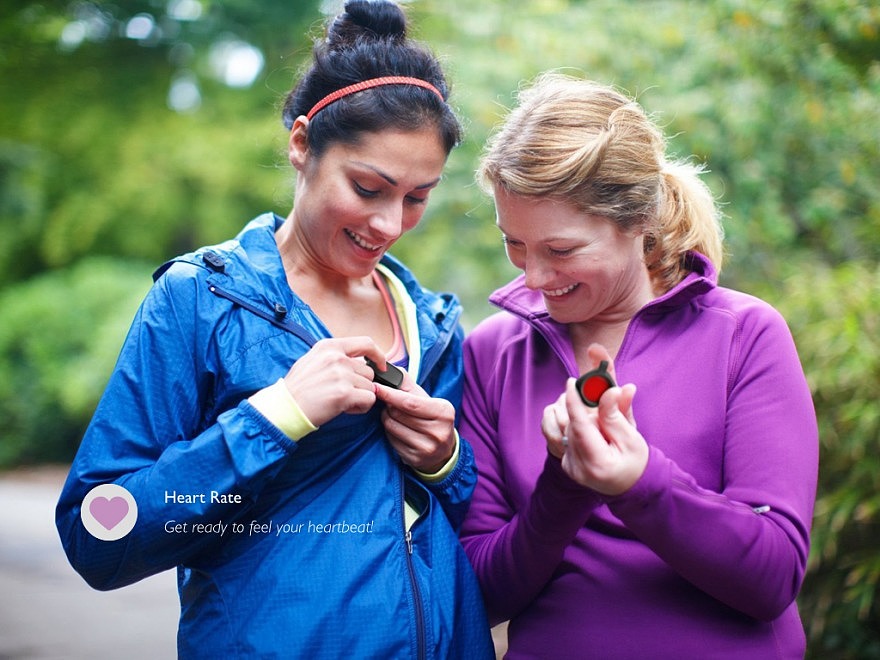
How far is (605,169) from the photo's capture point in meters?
2.10

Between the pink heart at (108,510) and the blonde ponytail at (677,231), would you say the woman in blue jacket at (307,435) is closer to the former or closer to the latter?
the pink heart at (108,510)

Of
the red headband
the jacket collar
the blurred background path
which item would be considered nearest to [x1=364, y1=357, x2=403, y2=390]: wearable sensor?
the jacket collar

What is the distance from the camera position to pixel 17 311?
874cm

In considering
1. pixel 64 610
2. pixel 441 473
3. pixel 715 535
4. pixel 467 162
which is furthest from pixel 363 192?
pixel 467 162

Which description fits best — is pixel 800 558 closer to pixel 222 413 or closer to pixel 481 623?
pixel 481 623

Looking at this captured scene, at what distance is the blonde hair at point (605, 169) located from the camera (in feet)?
6.84

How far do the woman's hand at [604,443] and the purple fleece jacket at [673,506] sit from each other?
4 centimetres

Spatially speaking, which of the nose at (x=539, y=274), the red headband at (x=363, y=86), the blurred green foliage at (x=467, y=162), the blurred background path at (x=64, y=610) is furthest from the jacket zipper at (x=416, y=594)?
the blurred background path at (x=64, y=610)

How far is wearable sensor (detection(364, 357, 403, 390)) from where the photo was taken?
203cm

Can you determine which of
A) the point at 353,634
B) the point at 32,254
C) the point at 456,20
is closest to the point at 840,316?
the point at 353,634

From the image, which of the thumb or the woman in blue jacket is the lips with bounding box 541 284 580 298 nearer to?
the woman in blue jacket

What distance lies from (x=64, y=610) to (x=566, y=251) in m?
3.83

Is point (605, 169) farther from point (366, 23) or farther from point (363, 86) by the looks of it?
point (366, 23)

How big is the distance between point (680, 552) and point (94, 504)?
47.2 inches
